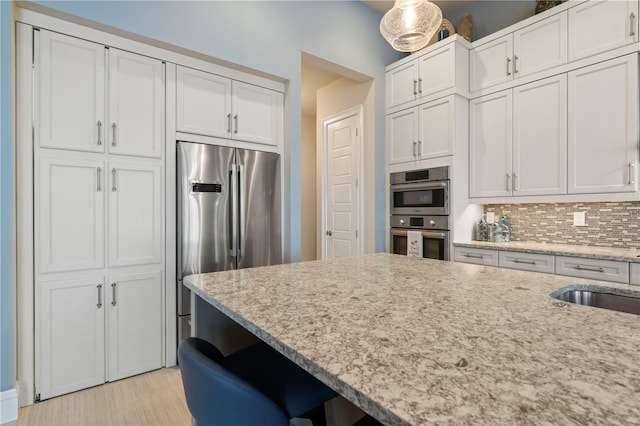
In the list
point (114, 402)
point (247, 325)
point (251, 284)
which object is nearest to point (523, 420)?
point (247, 325)

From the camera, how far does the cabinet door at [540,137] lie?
2.66m

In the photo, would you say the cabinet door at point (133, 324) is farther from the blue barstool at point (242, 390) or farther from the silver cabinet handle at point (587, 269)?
the silver cabinet handle at point (587, 269)

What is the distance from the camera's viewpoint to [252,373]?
1.00m

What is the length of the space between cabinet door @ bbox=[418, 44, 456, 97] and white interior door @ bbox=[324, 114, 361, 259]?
874 mm

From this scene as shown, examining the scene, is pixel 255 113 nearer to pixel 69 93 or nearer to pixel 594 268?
pixel 69 93

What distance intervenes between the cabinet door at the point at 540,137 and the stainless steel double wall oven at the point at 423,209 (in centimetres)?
64

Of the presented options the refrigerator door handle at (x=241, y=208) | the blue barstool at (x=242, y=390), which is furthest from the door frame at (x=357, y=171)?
the blue barstool at (x=242, y=390)

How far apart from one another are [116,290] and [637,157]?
3786 mm

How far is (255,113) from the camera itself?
112 inches

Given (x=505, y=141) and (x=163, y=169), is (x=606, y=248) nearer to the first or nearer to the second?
(x=505, y=141)

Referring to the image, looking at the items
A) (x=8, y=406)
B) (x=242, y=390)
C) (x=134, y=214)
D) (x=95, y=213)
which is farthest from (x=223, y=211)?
(x=242, y=390)

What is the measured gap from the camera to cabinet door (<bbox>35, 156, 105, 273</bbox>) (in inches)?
77.0

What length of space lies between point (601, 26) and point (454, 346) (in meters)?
3.09

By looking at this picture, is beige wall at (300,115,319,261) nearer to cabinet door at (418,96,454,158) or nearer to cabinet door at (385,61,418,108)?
cabinet door at (385,61,418,108)
